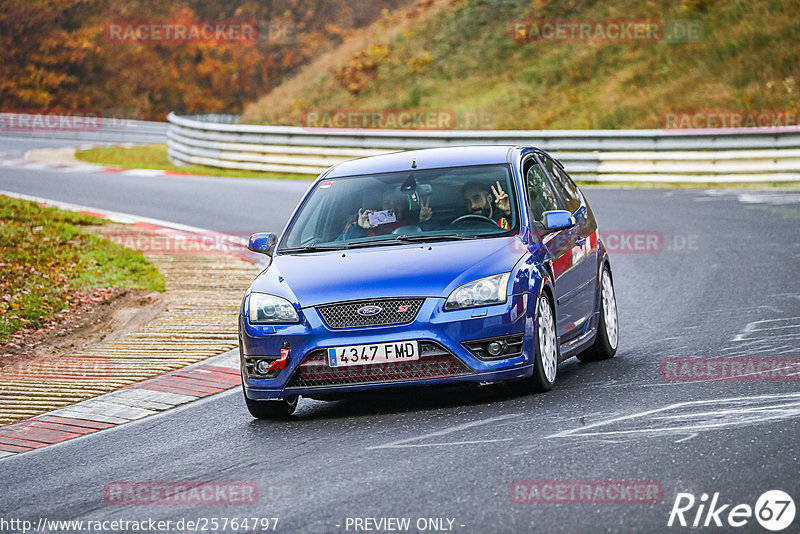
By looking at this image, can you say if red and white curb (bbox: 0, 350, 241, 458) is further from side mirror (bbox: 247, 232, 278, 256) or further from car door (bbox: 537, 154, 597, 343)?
car door (bbox: 537, 154, 597, 343)

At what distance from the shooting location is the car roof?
9109 mm

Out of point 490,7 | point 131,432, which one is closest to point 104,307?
point 131,432

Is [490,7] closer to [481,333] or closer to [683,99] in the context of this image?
[683,99]

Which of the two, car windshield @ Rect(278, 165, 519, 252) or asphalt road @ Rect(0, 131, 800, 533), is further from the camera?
car windshield @ Rect(278, 165, 519, 252)

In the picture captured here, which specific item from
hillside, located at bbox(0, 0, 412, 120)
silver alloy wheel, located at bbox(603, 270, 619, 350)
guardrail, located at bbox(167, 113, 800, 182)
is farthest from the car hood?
hillside, located at bbox(0, 0, 412, 120)

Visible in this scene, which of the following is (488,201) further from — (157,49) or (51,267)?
(157,49)

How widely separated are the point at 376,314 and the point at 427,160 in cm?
190

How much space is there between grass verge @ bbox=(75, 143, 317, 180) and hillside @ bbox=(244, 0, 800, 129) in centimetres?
411

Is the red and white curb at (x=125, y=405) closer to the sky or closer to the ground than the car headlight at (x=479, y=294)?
closer to the ground

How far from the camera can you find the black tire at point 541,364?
792cm

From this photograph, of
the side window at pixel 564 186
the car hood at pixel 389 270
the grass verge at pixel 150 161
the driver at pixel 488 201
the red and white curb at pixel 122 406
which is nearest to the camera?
the car hood at pixel 389 270

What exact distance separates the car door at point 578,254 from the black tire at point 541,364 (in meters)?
0.30

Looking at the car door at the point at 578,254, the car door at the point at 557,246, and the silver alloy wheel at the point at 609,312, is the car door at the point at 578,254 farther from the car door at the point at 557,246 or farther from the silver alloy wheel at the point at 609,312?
the silver alloy wheel at the point at 609,312

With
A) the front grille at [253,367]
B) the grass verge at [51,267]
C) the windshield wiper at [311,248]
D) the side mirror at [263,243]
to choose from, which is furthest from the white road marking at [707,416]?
the grass verge at [51,267]
